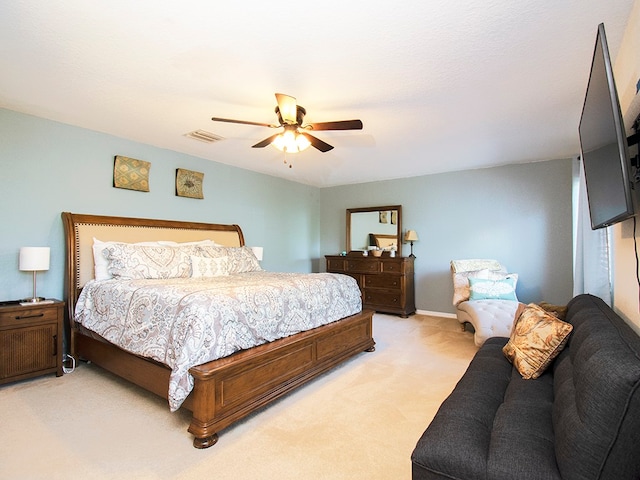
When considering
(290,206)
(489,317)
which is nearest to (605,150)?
(489,317)

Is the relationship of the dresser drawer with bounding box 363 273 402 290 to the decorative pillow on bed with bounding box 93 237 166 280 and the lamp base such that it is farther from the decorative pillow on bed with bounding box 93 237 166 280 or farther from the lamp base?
the lamp base

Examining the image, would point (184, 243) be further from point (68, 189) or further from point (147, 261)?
point (68, 189)

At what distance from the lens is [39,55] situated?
7.32ft

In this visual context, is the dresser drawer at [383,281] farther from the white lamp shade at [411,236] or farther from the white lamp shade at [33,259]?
the white lamp shade at [33,259]

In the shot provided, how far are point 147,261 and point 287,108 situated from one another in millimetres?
2167

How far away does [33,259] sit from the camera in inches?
117

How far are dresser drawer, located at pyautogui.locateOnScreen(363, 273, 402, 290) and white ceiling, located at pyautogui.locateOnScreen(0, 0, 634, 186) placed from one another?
8.16 ft

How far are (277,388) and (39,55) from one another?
2869mm

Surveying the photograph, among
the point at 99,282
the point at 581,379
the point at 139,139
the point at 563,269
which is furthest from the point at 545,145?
the point at 99,282

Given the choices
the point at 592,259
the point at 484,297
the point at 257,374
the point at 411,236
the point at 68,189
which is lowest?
the point at 257,374

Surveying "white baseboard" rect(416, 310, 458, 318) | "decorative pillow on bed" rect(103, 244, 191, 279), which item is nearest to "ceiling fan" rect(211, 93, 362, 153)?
"decorative pillow on bed" rect(103, 244, 191, 279)

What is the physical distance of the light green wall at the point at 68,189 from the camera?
124 inches

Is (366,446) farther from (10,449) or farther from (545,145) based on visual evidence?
(545,145)

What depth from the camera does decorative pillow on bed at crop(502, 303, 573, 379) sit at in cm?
185
